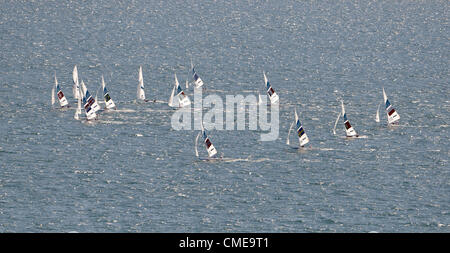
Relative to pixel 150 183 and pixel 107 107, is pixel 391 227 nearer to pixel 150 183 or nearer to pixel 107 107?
pixel 150 183

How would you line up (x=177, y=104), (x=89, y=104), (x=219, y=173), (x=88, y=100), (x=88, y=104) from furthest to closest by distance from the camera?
1. (x=177, y=104)
2. (x=89, y=104)
3. (x=88, y=104)
4. (x=88, y=100)
5. (x=219, y=173)

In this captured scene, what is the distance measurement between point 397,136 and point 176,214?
5100 cm

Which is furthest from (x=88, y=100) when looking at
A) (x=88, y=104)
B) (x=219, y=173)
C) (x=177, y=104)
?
(x=219, y=173)

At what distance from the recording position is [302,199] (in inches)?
4793

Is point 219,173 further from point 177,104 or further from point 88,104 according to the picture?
point 177,104

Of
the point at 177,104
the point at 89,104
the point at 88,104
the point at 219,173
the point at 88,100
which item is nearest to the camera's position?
the point at 219,173

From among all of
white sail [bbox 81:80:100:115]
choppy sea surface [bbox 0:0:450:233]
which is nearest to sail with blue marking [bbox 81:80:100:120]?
white sail [bbox 81:80:100:115]

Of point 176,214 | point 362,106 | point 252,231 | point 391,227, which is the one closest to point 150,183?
point 176,214

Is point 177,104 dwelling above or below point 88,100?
above

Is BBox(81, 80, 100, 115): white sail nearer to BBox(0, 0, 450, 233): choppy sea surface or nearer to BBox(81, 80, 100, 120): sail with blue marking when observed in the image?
BBox(81, 80, 100, 120): sail with blue marking

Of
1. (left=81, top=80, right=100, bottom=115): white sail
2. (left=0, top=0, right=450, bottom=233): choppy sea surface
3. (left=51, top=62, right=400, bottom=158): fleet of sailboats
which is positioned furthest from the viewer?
(left=81, top=80, right=100, bottom=115): white sail

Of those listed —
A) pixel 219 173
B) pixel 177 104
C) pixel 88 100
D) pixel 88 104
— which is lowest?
pixel 219 173

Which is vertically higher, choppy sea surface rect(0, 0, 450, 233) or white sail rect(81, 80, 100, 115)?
white sail rect(81, 80, 100, 115)
